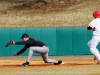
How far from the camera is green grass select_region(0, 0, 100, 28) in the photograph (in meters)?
41.0

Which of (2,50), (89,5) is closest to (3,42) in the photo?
(2,50)

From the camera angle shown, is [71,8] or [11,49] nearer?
[11,49]

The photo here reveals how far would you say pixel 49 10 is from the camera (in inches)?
1827

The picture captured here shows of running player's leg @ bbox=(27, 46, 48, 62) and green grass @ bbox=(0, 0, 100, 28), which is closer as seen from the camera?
running player's leg @ bbox=(27, 46, 48, 62)

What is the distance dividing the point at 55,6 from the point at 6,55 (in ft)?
66.1

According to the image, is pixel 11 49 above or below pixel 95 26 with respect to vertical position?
below

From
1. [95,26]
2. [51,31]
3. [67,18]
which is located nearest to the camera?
[95,26]

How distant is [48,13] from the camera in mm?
45062

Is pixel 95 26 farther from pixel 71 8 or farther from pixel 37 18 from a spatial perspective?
pixel 71 8

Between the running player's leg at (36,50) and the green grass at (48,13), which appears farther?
the green grass at (48,13)

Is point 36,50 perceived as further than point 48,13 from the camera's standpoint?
No

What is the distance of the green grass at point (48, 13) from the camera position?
4103 centimetres

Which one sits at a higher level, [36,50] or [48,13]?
[48,13]

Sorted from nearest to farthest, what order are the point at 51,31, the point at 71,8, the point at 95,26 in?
the point at 95,26
the point at 51,31
the point at 71,8
